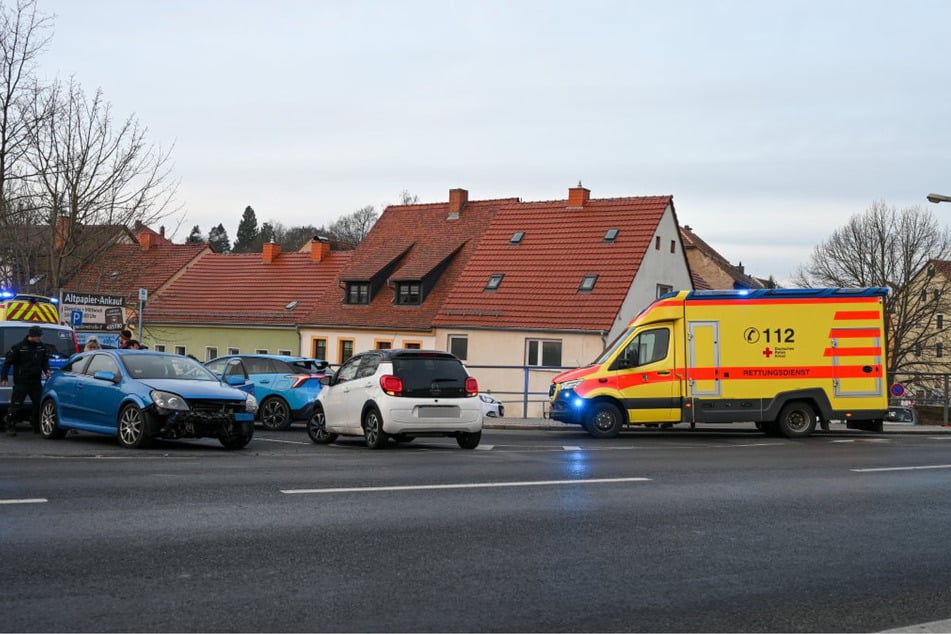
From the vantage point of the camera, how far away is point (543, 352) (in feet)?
141

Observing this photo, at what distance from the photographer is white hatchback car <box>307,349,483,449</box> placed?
1691 cm

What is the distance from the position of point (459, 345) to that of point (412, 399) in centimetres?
2838

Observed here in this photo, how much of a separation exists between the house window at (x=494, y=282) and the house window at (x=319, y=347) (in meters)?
9.33

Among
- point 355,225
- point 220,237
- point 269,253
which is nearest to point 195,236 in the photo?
point 220,237

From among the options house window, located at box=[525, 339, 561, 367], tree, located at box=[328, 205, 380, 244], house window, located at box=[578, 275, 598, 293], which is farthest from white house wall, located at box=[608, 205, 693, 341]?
tree, located at box=[328, 205, 380, 244]

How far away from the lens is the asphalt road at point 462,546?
6.18m

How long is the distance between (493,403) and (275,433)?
16.9 metres

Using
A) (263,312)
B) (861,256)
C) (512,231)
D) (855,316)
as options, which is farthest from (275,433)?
(861,256)

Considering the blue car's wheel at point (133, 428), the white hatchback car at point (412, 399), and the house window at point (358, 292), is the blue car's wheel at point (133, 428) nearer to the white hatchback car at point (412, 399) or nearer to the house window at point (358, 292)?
the white hatchback car at point (412, 399)

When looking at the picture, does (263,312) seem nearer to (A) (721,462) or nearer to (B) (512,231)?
(B) (512,231)

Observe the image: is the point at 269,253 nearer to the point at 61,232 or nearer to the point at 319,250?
the point at 319,250

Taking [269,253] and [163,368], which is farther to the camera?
[269,253]

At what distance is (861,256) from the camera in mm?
59781

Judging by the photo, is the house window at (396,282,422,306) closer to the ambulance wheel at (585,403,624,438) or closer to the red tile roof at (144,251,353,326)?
the red tile roof at (144,251,353,326)
